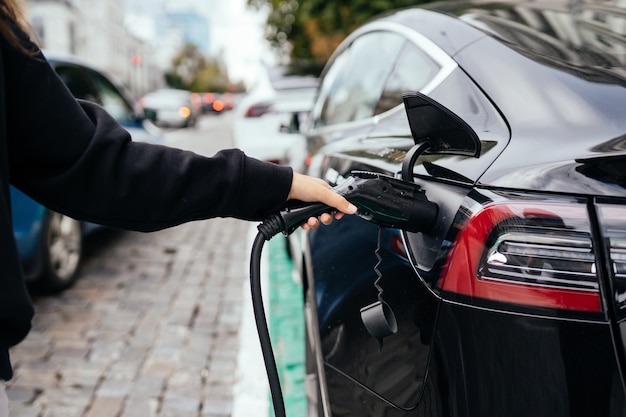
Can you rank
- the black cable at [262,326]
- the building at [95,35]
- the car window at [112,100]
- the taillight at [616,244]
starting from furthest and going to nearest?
the building at [95,35] < the car window at [112,100] < the black cable at [262,326] < the taillight at [616,244]

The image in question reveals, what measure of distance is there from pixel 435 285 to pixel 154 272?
404cm

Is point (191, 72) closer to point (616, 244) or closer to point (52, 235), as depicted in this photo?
point (52, 235)

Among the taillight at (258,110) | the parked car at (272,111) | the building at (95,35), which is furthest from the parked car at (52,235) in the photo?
the building at (95,35)

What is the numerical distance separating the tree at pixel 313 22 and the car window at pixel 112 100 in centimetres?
281

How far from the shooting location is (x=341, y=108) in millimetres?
3207

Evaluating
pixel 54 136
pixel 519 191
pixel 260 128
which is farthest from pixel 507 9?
pixel 260 128

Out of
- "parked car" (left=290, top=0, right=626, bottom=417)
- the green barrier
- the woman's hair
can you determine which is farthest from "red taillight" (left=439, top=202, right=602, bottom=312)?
the green barrier

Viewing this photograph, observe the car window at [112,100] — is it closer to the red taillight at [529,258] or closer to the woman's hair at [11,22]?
the woman's hair at [11,22]

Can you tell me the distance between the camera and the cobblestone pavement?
9.78 feet

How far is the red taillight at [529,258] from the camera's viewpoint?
119 cm

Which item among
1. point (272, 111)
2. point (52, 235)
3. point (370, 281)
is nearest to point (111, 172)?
point (370, 281)

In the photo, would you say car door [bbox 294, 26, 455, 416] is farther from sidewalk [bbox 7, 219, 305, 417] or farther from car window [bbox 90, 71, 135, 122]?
car window [bbox 90, 71, 135, 122]

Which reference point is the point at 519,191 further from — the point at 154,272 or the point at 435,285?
the point at 154,272

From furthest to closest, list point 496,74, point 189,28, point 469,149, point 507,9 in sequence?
point 189,28 < point 507,9 < point 496,74 < point 469,149
